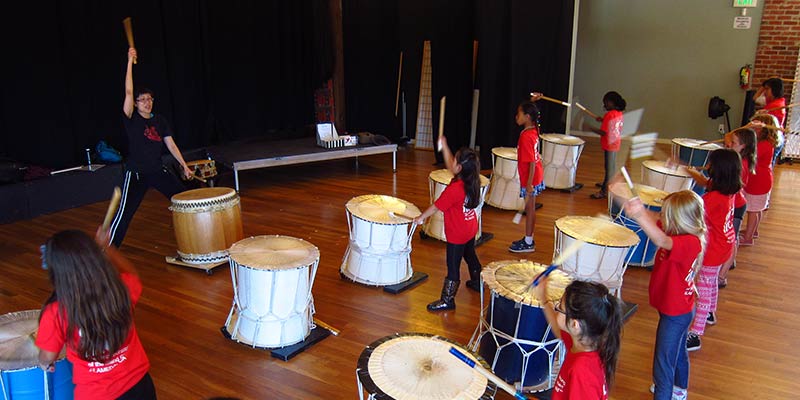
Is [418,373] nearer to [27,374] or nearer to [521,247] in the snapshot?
[27,374]

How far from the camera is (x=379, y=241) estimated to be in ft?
15.1

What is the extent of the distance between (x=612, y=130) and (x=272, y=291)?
5.06m

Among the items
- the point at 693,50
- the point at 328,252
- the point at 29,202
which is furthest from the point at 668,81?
the point at 29,202

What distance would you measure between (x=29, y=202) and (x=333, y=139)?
12.9 ft

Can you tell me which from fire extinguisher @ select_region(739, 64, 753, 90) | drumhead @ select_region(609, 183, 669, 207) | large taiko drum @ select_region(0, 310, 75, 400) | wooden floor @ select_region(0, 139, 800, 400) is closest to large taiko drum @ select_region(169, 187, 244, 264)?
wooden floor @ select_region(0, 139, 800, 400)

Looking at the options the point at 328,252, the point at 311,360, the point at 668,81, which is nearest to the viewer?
the point at 311,360

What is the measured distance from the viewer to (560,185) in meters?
7.81

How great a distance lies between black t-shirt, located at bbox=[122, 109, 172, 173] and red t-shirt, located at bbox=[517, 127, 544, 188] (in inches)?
128

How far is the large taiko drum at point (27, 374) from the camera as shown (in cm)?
254

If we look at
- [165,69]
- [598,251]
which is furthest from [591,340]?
[165,69]

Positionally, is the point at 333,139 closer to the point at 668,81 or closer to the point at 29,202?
the point at 29,202

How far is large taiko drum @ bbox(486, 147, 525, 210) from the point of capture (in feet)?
22.2

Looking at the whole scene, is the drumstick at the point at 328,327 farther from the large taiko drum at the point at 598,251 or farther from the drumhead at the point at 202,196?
the large taiko drum at the point at 598,251

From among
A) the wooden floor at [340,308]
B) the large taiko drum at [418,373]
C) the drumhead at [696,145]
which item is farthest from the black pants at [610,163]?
the large taiko drum at [418,373]
